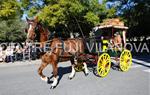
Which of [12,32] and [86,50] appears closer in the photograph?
[86,50]

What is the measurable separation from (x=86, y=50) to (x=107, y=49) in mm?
1177

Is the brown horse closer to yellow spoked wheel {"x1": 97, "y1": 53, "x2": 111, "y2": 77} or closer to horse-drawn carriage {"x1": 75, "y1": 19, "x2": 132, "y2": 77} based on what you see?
horse-drawn carriage {"x1": 75, "y1": 19, "x2": 132, "y2": 77}

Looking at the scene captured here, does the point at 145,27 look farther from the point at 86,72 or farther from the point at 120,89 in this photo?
the point at 120,89

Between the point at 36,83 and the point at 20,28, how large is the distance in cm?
3117

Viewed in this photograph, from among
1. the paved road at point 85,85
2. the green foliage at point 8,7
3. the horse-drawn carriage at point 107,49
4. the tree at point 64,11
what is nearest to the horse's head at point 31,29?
the paved road at point 85,85

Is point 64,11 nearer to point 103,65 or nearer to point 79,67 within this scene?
point 79,67

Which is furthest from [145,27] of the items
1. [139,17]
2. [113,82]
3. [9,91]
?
[9,91]

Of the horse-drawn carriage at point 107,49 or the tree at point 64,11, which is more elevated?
the tree at point 64,11

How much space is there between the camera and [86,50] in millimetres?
12547

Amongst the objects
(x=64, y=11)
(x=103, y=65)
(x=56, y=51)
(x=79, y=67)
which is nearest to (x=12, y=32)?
(x=64, y=11)

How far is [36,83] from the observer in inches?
441

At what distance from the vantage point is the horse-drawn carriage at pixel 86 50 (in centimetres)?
1030

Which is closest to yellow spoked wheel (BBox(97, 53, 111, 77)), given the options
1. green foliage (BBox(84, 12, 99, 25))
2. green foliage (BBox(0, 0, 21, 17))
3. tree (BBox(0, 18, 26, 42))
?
green foliage (BBox(0, 0, 21, 17))

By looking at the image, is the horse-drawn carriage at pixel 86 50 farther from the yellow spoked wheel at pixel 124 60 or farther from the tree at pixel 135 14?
the tree at pixel 135 14
